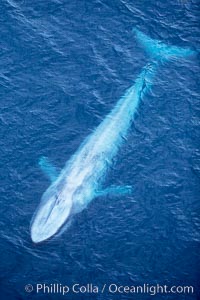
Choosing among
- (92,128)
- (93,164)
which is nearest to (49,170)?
(93,164)

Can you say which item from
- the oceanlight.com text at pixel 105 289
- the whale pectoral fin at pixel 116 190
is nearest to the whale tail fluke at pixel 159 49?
the whale pectoral fin at pixel 116 190

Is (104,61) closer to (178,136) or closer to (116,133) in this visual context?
(116,133)

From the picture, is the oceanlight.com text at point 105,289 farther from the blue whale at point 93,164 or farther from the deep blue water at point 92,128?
the blue whale at point 93,164

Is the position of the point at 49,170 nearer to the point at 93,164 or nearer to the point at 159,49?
the point at 93,164

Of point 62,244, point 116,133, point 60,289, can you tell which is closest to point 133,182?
point 116,133

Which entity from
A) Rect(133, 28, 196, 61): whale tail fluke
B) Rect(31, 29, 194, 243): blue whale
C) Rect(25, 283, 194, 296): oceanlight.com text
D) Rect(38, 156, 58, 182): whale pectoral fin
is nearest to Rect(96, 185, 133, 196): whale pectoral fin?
Rect(31, 29, 194, 243): blue whale
